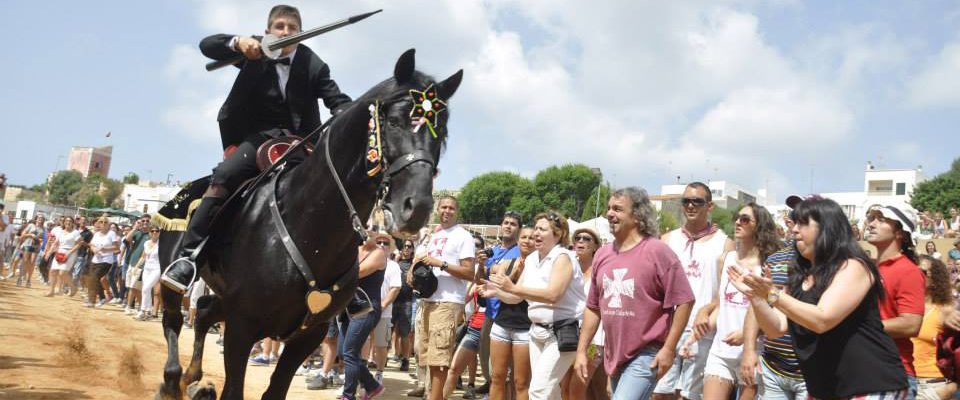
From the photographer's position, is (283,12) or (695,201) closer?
(283,12)

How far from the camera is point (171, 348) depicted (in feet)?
18.1

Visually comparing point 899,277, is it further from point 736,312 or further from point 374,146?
point 374,146

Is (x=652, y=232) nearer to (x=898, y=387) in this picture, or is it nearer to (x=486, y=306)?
(x=898, y=387)

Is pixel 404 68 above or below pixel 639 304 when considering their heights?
above

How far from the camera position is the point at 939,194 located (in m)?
68.9

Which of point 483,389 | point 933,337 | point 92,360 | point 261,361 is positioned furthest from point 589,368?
point 92,360

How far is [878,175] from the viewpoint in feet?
358

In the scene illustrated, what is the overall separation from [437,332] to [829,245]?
19.0 feet

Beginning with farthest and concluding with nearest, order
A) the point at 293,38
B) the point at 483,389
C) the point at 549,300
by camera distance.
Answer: the point at 483,389 < the point at 549,300 < the point at 293,38

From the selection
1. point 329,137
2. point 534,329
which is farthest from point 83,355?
point 329,137

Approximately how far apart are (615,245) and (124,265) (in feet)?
62.3

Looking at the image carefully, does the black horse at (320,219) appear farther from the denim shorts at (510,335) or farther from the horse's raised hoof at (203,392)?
the denim shorts at (510,335)

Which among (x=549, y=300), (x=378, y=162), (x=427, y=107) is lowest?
(x=549, y=300)

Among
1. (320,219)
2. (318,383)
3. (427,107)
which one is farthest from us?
(318,383)
